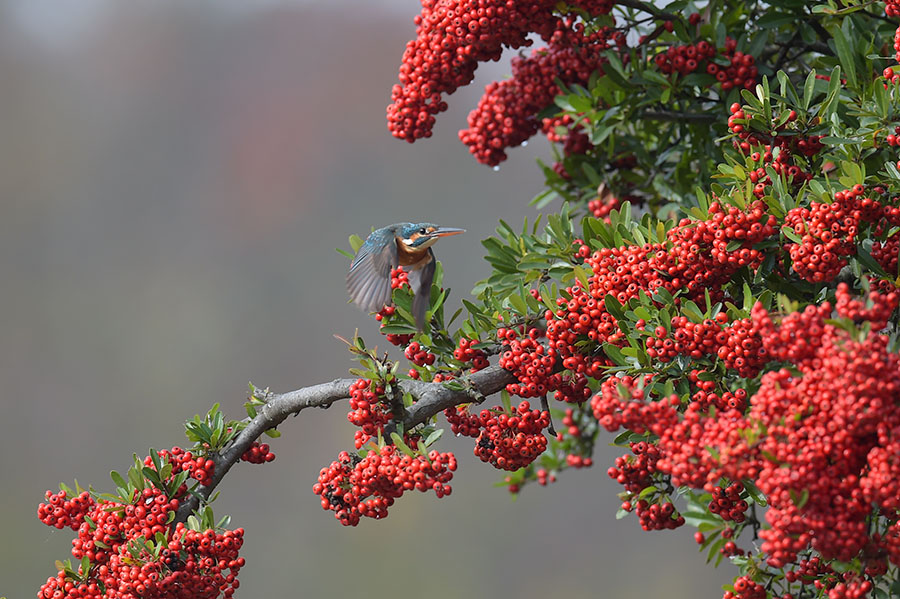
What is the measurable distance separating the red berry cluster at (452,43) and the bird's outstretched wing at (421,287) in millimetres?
461

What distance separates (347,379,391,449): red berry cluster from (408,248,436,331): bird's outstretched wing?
29 centimetres

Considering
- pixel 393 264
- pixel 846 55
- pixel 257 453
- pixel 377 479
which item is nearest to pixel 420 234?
pixel 393 264

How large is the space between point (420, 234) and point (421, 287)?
26 centimetres

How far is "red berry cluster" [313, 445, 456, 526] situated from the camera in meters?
2.10

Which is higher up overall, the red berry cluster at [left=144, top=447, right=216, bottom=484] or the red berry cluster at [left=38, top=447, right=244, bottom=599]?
→ the red berry cluster at [left=144, top=447, right=216, bottom=484]

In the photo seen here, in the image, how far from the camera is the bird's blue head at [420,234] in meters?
2.80

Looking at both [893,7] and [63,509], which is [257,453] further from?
[893,7]

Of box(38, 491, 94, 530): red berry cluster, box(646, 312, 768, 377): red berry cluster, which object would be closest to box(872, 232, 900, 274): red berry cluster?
box(646, 312, 768, 377): red berry cluster

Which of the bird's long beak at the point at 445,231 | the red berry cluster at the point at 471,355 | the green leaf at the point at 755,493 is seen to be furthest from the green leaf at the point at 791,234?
the bird's long beak at the point at 445,231

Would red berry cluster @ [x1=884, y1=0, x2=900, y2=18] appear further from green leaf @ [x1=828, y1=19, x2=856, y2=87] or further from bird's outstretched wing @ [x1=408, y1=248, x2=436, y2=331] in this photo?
bird's outstretched wing @ [x1=408, y1=248, x2=436, y2=331]

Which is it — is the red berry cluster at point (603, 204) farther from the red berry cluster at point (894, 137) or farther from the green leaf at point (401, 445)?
the green leaf at point (401, 445)

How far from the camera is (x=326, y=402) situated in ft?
8.33

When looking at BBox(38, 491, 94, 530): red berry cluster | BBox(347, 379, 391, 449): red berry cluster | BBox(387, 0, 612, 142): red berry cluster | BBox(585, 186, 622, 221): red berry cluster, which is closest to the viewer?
BBox(347, 379, 391, 449): red berry cluster

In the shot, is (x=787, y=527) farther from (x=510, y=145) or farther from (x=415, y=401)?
(x=510, y=145)
